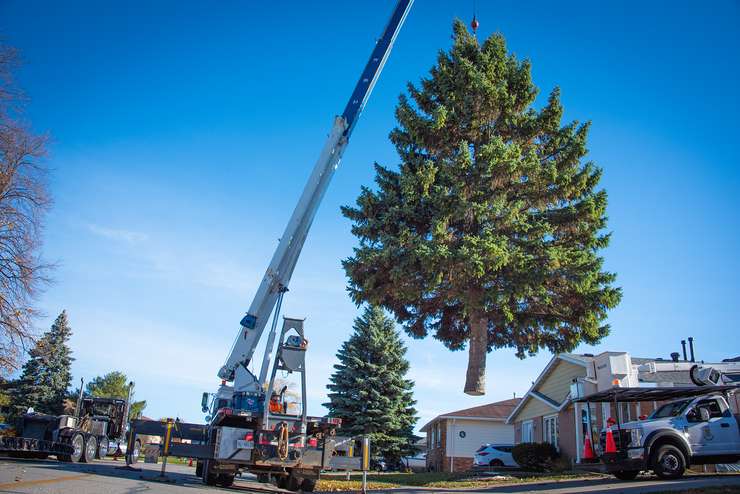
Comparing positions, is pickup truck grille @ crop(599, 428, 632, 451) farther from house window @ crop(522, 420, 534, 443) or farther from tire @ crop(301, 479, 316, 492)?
house window @ crop(522, 420, 534, 443)

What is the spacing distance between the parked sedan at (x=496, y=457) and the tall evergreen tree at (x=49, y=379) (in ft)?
103

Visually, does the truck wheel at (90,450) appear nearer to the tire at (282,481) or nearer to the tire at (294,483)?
the tire at (282,481)

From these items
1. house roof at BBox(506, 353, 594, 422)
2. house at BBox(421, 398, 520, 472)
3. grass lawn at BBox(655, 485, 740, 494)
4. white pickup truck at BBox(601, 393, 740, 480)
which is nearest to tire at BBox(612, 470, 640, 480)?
white pickup truck at BBox(601, 393, 740, 480)

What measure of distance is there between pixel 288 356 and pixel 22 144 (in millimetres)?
11386

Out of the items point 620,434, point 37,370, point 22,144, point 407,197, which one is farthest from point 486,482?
point 37,370

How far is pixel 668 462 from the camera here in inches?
492

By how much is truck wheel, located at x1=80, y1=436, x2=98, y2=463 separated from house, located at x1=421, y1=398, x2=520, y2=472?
19473mm

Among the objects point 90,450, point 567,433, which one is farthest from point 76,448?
point 567,433

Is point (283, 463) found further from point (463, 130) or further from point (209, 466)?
point (463, 130)

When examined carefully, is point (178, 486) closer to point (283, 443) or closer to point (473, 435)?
point (283, 443)

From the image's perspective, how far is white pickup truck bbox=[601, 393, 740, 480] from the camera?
41.0 ft

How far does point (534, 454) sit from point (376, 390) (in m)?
12.3

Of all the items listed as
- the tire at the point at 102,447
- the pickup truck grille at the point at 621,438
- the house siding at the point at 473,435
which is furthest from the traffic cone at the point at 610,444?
the house siding at the point at 473,435

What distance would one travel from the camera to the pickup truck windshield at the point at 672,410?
517 inches
